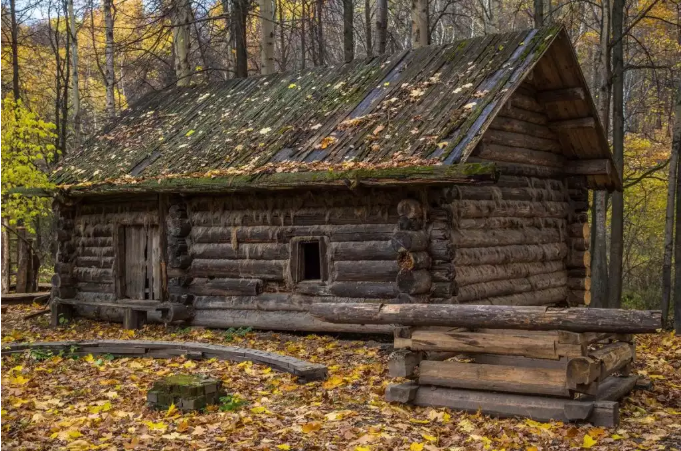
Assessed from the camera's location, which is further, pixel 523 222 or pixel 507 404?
pixel 523 222

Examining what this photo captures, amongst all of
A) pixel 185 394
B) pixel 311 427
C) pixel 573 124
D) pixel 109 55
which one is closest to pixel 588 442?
pixel 311 427

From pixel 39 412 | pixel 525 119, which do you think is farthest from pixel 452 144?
pixel 39 412

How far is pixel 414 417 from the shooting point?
27.6 ft

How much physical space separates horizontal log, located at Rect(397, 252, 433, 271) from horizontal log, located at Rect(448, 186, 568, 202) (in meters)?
1.15

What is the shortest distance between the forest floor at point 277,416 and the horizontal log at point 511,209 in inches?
110

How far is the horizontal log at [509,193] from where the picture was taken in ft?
44.4

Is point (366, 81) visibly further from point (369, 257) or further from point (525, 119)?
point (369, 257)

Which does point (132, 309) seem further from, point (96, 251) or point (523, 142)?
point (523, 142)

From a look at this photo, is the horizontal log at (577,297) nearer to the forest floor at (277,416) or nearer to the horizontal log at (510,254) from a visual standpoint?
the horizontal log at (510,254)

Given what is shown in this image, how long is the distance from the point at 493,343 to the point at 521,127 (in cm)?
742

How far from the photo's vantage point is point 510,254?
47.7 ft

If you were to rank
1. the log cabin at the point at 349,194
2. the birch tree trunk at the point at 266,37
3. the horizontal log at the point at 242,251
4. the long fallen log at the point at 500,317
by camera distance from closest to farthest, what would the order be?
1. the long fallen log at the point at 500,317
2. the log cabin at the point at 349,194
3. the horizontal log at the point at 242,251
4. the birch tree trunk at the point at 266,37

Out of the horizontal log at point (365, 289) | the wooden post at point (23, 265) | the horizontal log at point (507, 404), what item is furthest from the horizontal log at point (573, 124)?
the wooden post at point (23, 265)

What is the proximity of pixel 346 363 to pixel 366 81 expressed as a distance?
6.51 m
